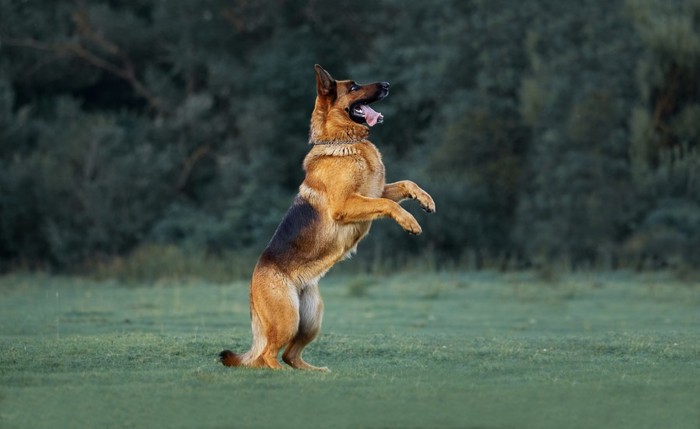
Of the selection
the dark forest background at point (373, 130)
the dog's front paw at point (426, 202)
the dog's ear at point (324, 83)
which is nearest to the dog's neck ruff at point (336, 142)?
the dog's ear at point (324, 83)

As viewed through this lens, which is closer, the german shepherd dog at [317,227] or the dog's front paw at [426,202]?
the german shepherd dog at [317,227]

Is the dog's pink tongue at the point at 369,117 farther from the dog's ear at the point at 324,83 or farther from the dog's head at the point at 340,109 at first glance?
the dog's ear at the point at 324,83

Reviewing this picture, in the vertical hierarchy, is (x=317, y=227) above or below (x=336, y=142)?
below

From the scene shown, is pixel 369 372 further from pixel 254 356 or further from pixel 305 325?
pixel 254 356

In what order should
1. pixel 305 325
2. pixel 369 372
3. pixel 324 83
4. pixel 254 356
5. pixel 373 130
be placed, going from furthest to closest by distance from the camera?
pixel 373 130
pixel 324 83
pixel 305 325
pixel 254 356
pixel 369 372

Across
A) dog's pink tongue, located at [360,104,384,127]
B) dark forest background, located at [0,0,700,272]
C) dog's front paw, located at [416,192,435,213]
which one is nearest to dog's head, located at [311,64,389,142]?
dog's pink tongue, located at [360,104,384,127]

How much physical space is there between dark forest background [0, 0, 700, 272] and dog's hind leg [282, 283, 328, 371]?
1706 centimetres

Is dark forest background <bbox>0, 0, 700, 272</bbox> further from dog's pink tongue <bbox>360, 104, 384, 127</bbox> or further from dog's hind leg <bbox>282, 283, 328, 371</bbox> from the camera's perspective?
dog's hind leg <bbox>282, 283, 328, 371</bbox>

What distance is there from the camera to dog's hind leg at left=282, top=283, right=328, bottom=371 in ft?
35.2

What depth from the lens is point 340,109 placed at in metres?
11.4

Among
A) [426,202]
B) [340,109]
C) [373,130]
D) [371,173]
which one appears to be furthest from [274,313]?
[373,130]

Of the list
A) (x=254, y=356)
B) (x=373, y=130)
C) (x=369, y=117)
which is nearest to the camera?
(x=254, y=356)

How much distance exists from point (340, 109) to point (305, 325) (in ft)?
6.48

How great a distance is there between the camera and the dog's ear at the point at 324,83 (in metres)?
11.3
